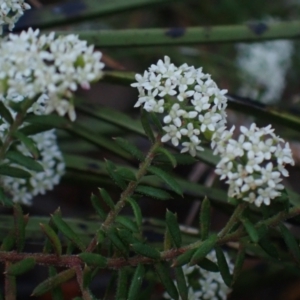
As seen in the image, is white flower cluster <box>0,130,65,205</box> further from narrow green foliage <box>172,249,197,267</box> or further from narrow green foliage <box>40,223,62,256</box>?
narrow green foliage <box>172,249,197,267</box>

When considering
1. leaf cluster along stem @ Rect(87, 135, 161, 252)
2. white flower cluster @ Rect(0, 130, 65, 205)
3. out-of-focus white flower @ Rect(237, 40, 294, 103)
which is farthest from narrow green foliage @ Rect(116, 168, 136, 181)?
out-of-focus white flower @ Rect(237, 40, 294, 103)

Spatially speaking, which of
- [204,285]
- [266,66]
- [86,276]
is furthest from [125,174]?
[266,66]

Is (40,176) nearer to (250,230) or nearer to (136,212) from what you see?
(136,212)

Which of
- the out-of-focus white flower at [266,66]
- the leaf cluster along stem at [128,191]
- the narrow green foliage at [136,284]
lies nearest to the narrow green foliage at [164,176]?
the leaf cluster along stem at [128,191]

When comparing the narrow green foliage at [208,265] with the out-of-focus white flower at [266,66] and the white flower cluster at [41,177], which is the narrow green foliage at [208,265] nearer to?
the white flower cluster at [41,177]

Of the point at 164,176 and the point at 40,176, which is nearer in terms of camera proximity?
the point at 164,176

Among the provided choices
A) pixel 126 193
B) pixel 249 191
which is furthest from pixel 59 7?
pixel 249 191

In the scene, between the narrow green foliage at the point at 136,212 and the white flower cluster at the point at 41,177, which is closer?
the narrow green foliage at the point at 136,212

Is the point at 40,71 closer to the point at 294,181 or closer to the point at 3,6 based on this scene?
the point at 3,6
